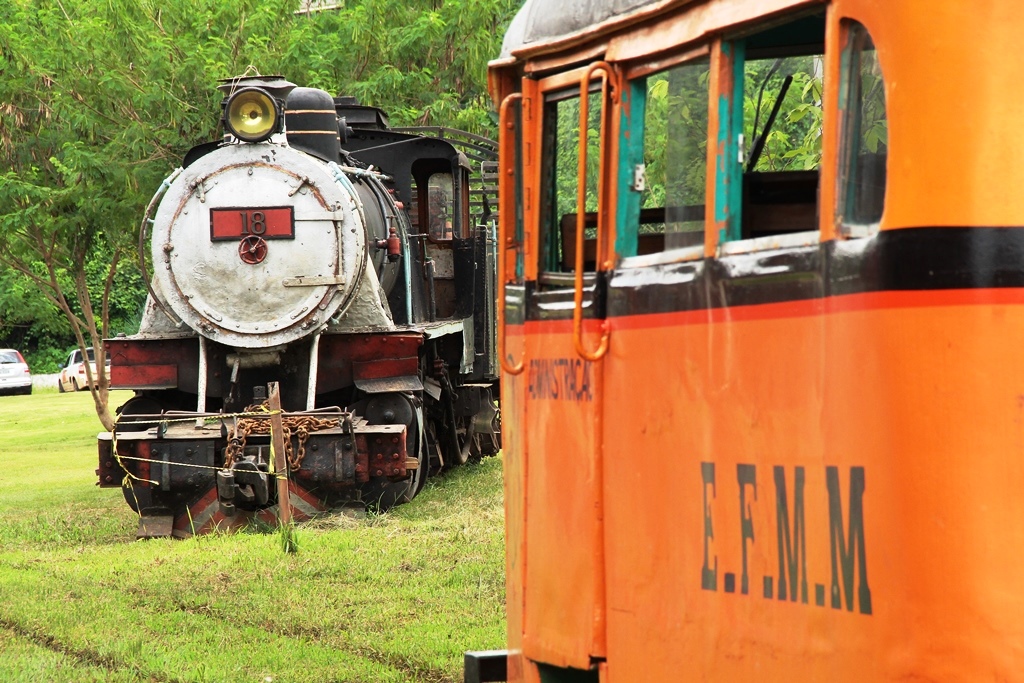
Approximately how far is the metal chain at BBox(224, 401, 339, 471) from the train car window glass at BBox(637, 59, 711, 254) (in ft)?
22.1

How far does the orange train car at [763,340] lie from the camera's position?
2.80m

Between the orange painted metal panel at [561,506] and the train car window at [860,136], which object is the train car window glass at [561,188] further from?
the train car window at [860,136]

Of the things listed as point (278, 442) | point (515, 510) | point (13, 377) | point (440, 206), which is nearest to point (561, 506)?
point (515, 510)

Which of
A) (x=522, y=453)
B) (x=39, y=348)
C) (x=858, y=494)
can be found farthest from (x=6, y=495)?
(x=39, y=348)

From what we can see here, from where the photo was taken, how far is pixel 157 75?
15367 millimetres

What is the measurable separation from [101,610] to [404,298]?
5.70 metres

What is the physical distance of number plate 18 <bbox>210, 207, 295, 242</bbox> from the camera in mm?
10930

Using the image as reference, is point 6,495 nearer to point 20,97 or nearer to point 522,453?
point 20,97

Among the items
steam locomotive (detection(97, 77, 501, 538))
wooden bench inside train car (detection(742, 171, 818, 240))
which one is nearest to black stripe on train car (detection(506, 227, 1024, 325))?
wooden bench inside train car (detection(742, 171, 818, 240))

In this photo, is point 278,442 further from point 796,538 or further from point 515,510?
point 796,538

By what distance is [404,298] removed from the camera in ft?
42.0

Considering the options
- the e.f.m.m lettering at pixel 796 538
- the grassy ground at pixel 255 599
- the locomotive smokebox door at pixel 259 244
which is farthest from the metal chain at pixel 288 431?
the e.f.m.m lettering at pixel 796 538

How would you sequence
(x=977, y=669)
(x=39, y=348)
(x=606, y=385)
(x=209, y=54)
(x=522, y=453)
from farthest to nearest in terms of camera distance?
(x=39, y=348) → (x=209, y=54) → (x=522, y=453) → (x=606, y=385) → (x=977, y=669)

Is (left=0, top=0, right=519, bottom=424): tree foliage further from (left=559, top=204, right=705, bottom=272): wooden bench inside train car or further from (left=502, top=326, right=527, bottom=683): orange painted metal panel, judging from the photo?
(left=559, top=204, right=705, bottom=272): wooden bench inside train car
